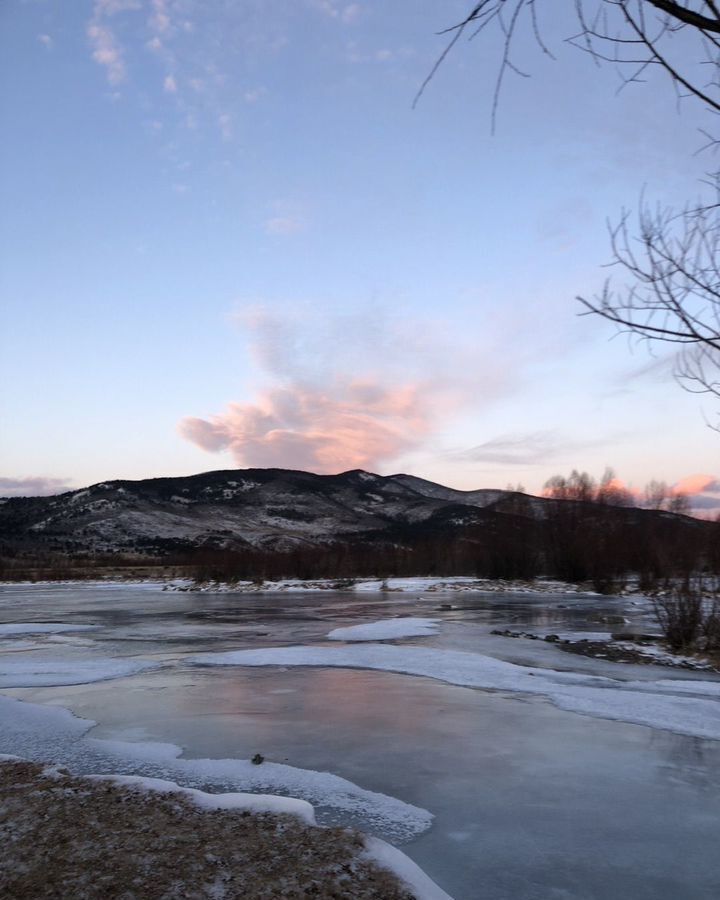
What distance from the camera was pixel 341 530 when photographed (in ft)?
569

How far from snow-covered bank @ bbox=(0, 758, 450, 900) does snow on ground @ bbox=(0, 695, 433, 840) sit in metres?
0.34

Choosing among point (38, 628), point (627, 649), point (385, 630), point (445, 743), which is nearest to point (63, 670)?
point (445, 743)

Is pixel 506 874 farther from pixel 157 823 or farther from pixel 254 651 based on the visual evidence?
pixel 254 651

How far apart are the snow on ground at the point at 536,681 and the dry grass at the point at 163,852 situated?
5.09 metres

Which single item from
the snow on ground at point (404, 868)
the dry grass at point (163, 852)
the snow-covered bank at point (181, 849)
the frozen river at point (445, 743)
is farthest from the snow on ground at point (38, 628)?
the snow on ground at point (404, 868)

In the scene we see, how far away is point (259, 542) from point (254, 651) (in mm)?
138718

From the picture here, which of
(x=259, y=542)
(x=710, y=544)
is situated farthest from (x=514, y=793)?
(x=259, y=542)

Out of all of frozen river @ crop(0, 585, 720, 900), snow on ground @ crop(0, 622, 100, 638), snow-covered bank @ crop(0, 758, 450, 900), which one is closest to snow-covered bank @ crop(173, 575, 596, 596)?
snow on ground @ crop(0, 622, 100, 638)

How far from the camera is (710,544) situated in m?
43.1

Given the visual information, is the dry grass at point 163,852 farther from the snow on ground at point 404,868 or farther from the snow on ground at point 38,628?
the snow on ground at point 38,628

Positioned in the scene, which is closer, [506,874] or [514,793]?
[506,874]

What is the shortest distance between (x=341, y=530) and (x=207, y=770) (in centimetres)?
16861

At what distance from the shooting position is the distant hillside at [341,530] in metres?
53.2

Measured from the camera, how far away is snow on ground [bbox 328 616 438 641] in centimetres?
1697
